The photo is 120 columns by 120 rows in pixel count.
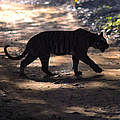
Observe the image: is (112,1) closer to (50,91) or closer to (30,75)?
(30,75)

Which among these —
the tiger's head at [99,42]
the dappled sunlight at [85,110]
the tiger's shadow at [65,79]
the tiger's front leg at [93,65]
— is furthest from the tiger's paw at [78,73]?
the dappled sunlight at [85,110]

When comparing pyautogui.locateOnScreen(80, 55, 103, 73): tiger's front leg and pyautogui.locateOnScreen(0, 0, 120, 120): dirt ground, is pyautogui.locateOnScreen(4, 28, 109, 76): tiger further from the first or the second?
pyautogui.locateOnScreen(0, 0, 120, 120): dirt ground

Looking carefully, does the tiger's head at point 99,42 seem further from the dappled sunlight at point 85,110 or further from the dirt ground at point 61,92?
the dappled sunlight at point 85,110

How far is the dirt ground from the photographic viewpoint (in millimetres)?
5594

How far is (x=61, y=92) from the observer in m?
7.12

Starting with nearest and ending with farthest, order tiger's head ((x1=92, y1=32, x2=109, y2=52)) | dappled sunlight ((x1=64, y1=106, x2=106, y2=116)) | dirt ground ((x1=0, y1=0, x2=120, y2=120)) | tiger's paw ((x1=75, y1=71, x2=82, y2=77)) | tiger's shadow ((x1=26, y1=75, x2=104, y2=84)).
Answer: dirt ground ((x1=0, y1=0, x2=120, y2=120)), dappled sunlight ((x1=64, y1=106, x2=106, y2=116)), tiger's shadow ((x1=26, y1=75, x2=104, y2=84)), tiger's paw ((x1=75, y1=71, x2=82, y2=77)), tiger's head ((x1=92, y1=32, x2=109, y2=52))

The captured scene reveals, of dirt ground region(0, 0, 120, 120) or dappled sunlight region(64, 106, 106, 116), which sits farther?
dappled sunlight region(64, 106, 106, 116)

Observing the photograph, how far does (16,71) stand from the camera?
30.2 ft

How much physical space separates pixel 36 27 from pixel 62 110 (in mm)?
12478

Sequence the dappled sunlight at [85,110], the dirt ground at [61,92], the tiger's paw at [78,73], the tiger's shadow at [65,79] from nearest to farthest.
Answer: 1. the dirt ground at [61,92]
2. the dappled sunlight at [85,110]
3. the tiger's shadow at [65,79]
4. the tiger's paw at [78,73]

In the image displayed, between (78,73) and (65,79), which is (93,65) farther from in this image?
(65,79)

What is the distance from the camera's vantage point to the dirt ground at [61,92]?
5.59 meters

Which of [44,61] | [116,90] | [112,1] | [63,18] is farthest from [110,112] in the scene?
[112,1]

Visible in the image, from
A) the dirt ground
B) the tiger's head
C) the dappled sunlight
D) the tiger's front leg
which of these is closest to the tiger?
the tiger's front leg
